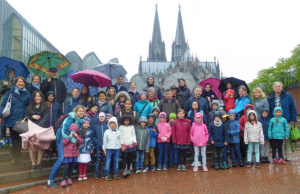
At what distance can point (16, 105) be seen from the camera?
192 inches

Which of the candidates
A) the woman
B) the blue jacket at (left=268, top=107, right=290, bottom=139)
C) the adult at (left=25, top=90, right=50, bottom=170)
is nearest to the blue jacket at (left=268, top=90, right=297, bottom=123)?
the blue jacket at (left=268, top=107, right=290, bottom=139)

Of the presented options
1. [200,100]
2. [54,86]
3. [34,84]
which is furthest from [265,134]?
[34,84]

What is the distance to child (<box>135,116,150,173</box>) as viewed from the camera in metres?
5.26

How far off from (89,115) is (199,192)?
2.97m

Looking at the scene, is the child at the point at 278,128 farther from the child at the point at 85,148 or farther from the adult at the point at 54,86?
the adult at the point at 54,86

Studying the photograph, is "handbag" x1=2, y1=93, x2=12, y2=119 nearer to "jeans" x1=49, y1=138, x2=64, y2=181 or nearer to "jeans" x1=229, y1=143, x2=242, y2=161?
"jeans" x1=49, y1=138, x2=64, y2=181

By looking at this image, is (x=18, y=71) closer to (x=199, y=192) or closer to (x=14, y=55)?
(x=14, y=55)

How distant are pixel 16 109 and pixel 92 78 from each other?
78.4 inches

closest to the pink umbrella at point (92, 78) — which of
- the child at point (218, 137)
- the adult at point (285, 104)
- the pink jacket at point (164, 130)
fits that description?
the pink jacket at point (164, 130)

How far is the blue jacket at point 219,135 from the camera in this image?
550 centimetres

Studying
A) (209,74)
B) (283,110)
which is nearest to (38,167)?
(283,110)

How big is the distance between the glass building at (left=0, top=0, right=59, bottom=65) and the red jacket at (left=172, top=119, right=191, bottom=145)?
656 cm

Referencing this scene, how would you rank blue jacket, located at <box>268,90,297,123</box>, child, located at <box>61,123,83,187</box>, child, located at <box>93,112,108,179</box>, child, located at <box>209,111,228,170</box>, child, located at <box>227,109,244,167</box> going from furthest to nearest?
blue jacket, located at <box>268,90,297,123</box>
child, located at <box>227,109,244,167</box>
child, located at <box>209,111,228,170</box>
child, located at <box>93,112,108,179</box>
child, located at <box>61,123,83,187</box>

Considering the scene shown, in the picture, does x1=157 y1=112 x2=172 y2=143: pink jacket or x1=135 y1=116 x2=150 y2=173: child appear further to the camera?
x1=157 y1=112 x2=172 y2=143: pink jacket
